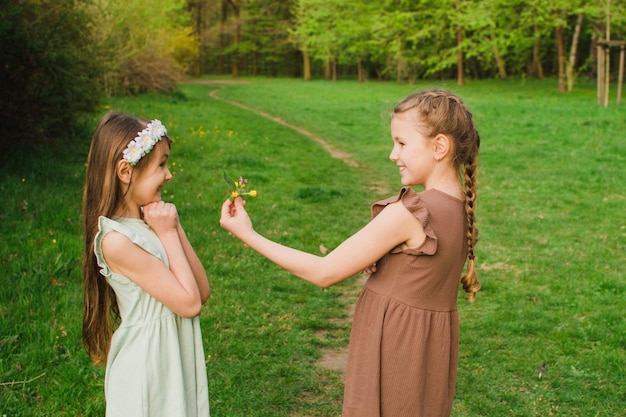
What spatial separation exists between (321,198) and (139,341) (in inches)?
268

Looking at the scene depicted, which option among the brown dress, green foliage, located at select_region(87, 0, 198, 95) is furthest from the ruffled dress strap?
green foliage, located at select_region(87, 0, 198, 95)

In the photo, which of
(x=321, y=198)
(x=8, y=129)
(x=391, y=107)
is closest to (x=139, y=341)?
(x=391, y=107)

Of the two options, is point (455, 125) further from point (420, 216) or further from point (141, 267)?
point (141, 267)

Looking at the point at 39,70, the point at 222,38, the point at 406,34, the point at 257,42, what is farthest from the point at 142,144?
the point at 222,38

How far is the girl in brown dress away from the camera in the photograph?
218cm

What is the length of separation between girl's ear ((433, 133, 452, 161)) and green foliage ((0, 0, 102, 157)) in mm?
7456

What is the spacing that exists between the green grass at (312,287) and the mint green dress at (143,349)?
1.09 metres

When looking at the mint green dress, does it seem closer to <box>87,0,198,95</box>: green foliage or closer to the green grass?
the green grass

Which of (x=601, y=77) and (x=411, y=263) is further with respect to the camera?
(x=601, y=77)

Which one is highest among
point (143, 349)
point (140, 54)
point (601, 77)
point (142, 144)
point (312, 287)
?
point (140, 54)

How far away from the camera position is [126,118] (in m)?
2.42

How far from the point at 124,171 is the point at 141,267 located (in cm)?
36

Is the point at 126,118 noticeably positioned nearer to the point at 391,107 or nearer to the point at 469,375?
the point at 391,107

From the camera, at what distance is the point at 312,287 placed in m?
5.93
